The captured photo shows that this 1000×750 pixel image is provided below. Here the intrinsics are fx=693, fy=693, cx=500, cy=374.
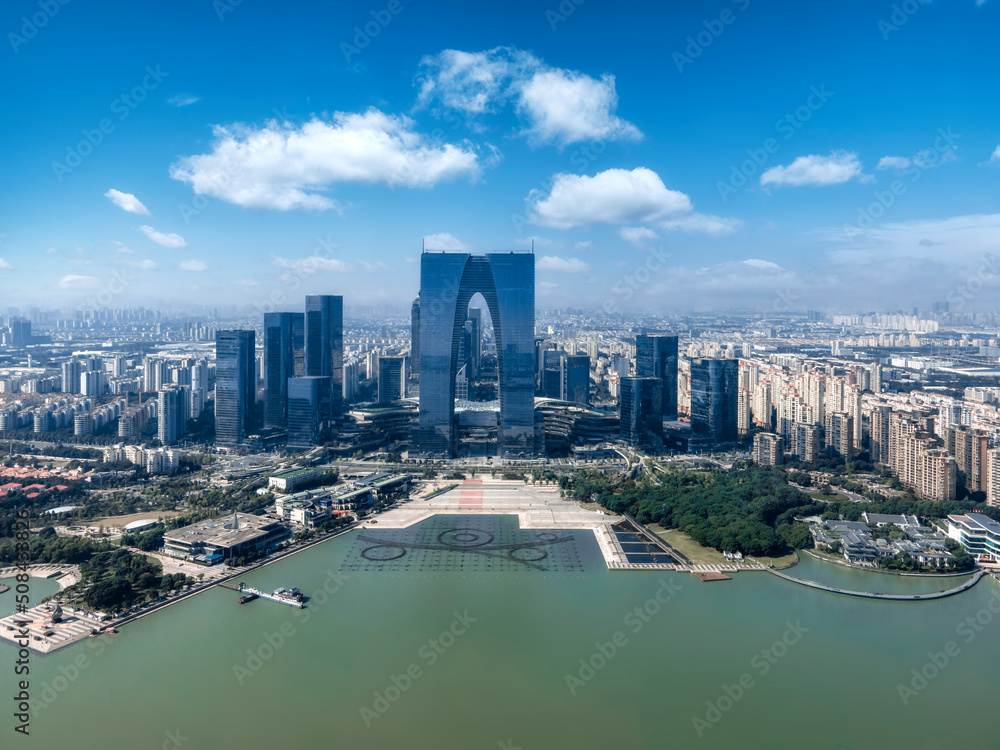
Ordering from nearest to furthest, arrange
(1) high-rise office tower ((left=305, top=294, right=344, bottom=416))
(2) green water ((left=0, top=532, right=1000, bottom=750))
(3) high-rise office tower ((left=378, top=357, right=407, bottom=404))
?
1. (2) green water ((left=0, top=532, right=1000, bottom=750))
2. (1) high-rise office tower ((left=305, top=294, right=344, bottom=416))
3. (3) high-rise office tower ((left=378, top=357, right=407, bottom=404))

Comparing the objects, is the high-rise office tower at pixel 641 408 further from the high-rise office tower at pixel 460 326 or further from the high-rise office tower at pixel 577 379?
the high-rise office tower at pixel 577 379

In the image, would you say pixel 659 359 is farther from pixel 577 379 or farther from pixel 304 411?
pixel 304 411

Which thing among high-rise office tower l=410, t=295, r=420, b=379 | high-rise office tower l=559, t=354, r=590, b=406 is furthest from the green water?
high-rise office tower l=410, t=295, r=420, b=379

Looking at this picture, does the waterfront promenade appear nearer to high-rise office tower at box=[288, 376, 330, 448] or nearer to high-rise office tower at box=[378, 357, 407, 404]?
high-rise office tower at box=[288, 376, 330, 448]

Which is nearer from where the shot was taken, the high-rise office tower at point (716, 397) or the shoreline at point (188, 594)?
the shoreline at point (188, 594)

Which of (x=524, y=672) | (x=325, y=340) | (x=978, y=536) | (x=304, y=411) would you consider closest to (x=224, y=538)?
(x=524, y=672)

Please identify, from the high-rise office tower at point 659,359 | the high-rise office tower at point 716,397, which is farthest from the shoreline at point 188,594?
the high-rise office tower at point 659,359
